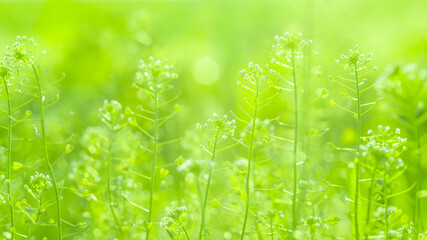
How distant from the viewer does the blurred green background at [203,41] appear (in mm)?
3689

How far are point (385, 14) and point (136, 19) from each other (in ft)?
15.3

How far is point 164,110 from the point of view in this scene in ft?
14.4

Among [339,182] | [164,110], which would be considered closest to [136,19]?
[164,110]

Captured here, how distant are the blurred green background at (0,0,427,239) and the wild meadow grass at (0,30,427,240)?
201 mm

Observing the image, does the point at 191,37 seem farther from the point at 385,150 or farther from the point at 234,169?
the point at 385,150

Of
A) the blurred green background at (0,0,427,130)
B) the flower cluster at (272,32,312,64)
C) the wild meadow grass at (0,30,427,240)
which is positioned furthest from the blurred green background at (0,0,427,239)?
the flower cluster at (272,32,312,64)

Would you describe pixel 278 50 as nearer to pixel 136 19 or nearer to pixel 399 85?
pixel 399 85

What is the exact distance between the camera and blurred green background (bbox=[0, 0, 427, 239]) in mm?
3689

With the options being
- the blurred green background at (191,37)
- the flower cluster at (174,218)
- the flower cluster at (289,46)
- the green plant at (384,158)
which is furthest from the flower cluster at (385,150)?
the blurred green background at (191,37)

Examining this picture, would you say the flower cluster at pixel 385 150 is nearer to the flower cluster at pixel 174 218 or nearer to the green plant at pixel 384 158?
the green plant at pixel 384 158

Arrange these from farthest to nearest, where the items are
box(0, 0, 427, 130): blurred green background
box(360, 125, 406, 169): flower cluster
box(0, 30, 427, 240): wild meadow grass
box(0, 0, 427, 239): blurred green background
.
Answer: box(0, 0, 427, 130): blurred green background < box(0, 0, 427, 239): blurred green background < box(0, 30, 427, 240): wild meadow grass < box(360, 125, 406, 169): flower cluster

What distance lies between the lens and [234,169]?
1.72 metres

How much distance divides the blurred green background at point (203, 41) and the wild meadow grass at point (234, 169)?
0.20m

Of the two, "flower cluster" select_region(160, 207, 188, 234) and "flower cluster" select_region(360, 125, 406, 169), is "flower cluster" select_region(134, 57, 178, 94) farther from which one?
"flower cluster" select_region(360, 125, 406, 169)
